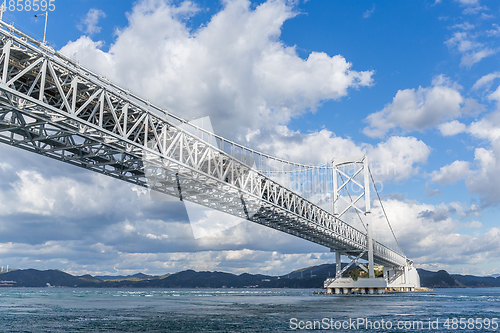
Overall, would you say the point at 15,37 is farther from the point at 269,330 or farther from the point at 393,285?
the point at 393,285

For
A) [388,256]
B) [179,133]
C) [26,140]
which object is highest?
[179,133]

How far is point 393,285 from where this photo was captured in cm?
12181

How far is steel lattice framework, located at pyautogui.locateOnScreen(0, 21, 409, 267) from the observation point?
2111cm

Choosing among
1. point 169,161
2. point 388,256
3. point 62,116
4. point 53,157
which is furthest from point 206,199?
point 388,256

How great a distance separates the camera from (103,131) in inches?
965

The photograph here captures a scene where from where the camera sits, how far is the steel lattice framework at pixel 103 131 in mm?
21109

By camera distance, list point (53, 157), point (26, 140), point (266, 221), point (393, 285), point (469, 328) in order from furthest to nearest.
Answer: point (393, 285)
point (266, 221)
point (469, 328)
point (53, 157)
point (26, 140)

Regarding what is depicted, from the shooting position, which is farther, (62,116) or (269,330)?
(269,330)

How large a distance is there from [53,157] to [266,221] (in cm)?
3474

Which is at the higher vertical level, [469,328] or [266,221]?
[266,221]

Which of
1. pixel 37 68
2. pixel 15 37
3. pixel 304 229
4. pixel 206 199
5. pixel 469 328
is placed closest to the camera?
pixel 15 37

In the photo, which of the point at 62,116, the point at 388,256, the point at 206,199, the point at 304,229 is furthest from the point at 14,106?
the point at 388,256

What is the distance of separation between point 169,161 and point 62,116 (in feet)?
32.7

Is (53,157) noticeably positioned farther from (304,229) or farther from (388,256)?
(388,256)
